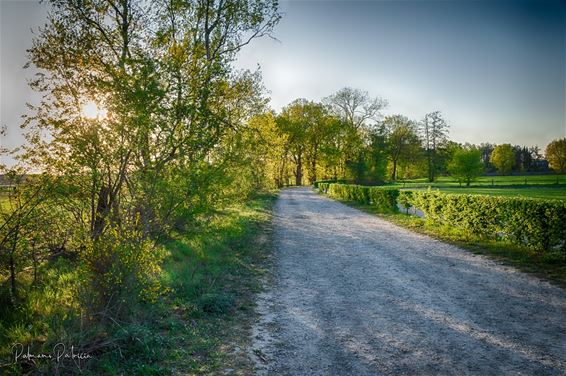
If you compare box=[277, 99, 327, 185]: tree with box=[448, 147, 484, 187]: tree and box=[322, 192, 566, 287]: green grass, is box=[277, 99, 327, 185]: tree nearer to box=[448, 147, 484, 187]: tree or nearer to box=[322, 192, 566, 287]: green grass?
box=[448, 147, 484, 187]: tree

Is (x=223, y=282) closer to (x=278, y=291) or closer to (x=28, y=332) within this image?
(x=278, y=291)

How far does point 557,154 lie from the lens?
7756 cm

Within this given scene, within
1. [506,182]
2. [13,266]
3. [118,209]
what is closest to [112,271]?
[118,209]

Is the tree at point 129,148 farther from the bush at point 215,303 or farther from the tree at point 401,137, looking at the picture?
the tree at point 401,137

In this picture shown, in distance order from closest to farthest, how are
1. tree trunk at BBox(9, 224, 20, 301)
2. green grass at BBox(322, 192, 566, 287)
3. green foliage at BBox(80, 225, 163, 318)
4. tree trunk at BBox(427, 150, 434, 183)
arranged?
green foliage at BBox(80, 225, 163, 318)
tree trunk at BBox(9, 224, 20, 301)
green grass at BBox(322, 192, 566, 287)
tree trunk at BBox(427, 150, 434, 183)

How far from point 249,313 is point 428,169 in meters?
74.1

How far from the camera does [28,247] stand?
18.8 ft

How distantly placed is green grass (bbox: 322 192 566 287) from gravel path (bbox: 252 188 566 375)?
541mm

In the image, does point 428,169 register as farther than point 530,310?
Yes

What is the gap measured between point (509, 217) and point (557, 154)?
86487mm

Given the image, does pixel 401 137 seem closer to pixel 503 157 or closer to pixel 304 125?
pixel 304 125

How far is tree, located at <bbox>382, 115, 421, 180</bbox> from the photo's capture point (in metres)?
72.7

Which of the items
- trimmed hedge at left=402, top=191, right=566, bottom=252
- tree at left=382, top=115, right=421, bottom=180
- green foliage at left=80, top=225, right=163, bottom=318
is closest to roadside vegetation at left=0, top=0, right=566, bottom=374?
green foliage at left=80, top=225, right=163, bottom=318

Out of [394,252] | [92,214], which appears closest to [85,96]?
[92,214]
